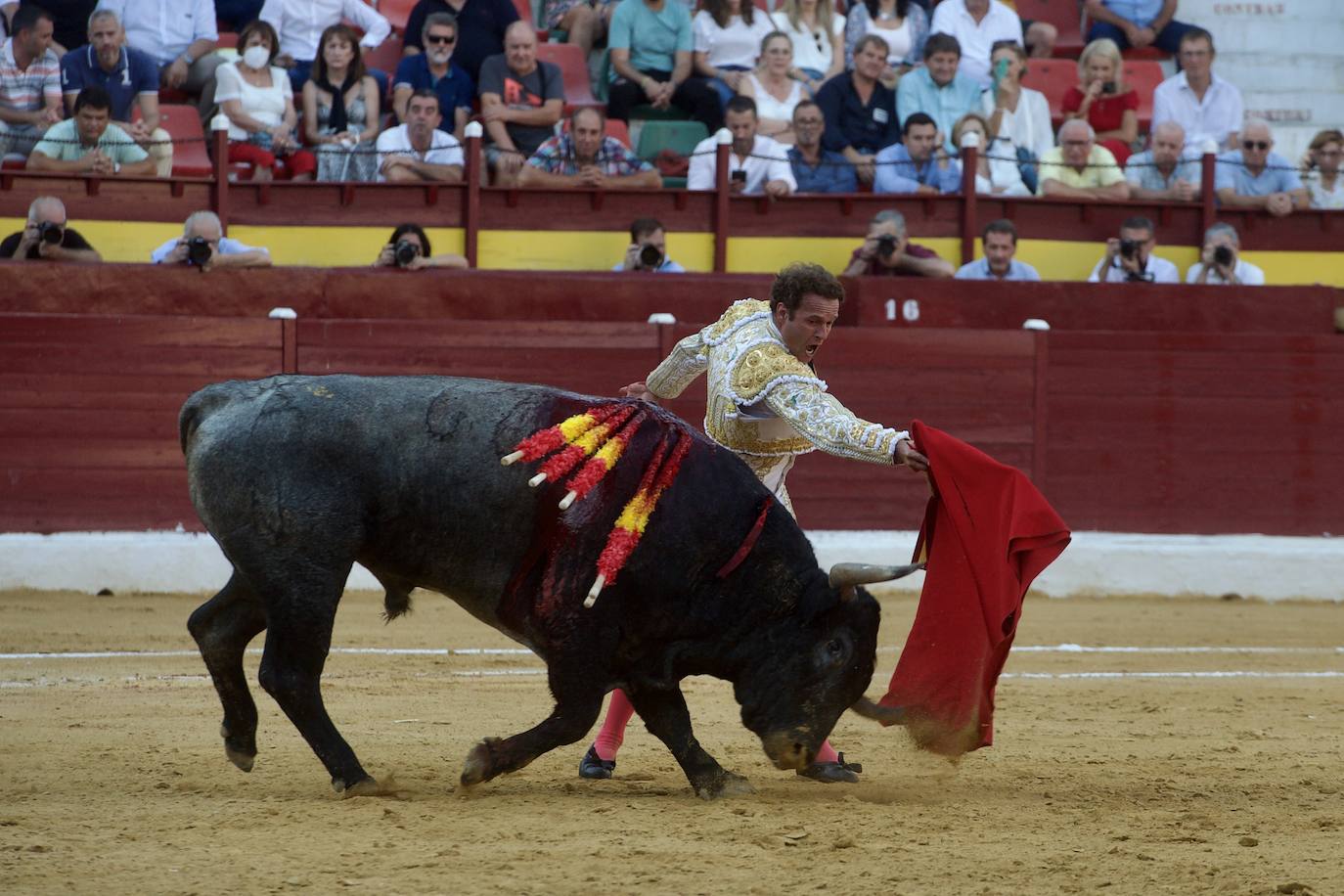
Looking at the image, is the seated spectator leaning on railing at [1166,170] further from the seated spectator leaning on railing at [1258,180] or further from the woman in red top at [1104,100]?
the woman in red top at [1104,100]

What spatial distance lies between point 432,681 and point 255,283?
3.33 m

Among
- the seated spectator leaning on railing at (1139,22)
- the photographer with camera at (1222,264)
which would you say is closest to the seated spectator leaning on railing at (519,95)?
the photographer with camera at (1222,264)

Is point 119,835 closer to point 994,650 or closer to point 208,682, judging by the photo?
point 994,650

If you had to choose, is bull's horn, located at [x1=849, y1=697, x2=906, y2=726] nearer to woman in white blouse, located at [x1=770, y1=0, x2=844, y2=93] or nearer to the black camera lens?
the black camera lens

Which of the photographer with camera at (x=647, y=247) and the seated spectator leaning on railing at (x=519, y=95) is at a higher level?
the seated spectator leaning on railing at (x=519, y=95)

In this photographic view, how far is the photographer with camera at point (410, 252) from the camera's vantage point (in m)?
9.18

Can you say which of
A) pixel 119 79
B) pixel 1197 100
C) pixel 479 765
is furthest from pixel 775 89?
pixel 479 765

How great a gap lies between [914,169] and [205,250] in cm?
385

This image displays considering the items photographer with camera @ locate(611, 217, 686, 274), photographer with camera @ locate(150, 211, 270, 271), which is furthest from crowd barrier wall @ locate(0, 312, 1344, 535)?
photographer with camera @ locate(611, 217, 686, 274)

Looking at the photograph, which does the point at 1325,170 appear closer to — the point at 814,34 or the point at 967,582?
the point at 814,34

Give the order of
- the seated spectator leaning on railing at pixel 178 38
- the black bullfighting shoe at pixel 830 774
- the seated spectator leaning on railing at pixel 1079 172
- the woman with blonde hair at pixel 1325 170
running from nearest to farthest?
the black bullfighting shoe at pixel 830 774, the seated spectator leaning on railing at pixel 178 38, the seated spectator leaning on railing at pixel 1079 172, the woman with blonde hair at pixel 1325 170

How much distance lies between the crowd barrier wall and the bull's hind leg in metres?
4.53

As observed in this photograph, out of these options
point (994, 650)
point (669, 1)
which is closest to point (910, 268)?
point (669, 1)

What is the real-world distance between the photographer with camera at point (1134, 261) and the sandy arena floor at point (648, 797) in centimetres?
333
